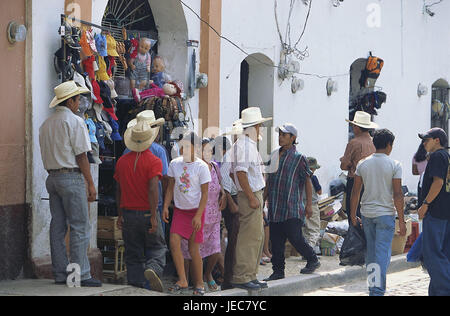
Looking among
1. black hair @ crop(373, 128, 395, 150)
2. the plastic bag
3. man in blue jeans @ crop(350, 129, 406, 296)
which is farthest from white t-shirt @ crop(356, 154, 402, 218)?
the plastic bag

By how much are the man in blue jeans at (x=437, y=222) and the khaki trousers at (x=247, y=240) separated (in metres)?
1.65

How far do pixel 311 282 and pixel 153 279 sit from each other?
2.27m

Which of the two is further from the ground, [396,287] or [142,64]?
[142,64]

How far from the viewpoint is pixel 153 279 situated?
7.69 metres

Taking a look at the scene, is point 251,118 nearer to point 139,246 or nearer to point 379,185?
point 379,185

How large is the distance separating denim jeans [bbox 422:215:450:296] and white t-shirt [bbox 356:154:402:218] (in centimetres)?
44

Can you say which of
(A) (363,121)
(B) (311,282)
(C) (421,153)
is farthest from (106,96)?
(C) (421,153)

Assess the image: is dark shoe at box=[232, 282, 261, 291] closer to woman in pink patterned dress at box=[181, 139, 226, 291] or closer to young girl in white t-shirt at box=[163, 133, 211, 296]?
woman in pink patterned dress at box=[181, 139, 226, 291]

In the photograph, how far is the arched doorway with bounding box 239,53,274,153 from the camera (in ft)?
40.9

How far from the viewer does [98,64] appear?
8750 mm

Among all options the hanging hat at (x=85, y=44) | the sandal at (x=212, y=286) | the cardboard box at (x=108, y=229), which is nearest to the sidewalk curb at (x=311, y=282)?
the sandal at (x=212, y=286)

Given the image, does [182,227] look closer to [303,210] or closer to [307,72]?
[303,210]
